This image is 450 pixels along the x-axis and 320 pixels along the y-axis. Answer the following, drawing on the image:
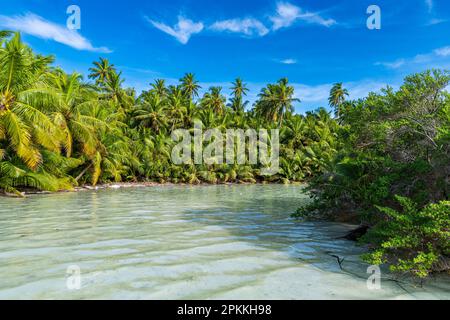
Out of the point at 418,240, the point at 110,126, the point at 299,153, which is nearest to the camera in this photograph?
the point at 418,240

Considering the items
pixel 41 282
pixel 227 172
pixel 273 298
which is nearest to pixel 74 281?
pixel 41 282

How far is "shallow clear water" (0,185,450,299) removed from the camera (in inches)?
149

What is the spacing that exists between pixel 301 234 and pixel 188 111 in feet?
134

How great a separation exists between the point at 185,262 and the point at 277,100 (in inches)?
1933

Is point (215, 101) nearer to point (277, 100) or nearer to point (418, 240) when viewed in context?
point (277, 100)

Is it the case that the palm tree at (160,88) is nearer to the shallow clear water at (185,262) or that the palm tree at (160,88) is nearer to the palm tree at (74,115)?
the palm tree at (74,115)

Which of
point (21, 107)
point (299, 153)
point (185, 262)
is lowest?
point (185, 262)

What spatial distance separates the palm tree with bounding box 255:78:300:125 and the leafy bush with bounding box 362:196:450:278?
1905 inches

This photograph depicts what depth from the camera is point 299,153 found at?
45.0 metres

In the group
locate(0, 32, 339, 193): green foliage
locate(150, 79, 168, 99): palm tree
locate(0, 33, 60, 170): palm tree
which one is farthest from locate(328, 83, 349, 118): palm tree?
locate(0, 33, 60, 170): palm tree

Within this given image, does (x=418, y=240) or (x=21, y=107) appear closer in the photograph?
(x=418, y=240)

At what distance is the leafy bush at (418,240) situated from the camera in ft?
13.4

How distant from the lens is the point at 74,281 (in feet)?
13.3

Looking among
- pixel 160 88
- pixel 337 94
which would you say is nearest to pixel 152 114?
pixel 160 88
